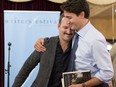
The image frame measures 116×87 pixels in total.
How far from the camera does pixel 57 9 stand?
3.95m

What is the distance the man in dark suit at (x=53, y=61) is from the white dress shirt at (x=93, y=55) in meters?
0.10

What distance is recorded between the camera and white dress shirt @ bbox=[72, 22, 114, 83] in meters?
1.44

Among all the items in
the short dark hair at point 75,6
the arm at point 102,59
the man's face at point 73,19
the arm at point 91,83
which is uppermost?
the short dark hair at point 75,6

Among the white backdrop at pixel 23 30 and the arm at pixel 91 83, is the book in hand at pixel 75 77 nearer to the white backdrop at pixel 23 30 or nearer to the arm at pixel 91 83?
the arm at pixel 91 83

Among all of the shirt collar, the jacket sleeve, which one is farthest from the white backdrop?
the shirt collar

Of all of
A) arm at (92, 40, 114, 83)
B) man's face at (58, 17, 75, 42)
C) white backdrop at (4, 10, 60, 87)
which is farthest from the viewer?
white backdrop at (4, 10, 60, 87)

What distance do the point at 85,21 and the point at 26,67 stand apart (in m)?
0.46

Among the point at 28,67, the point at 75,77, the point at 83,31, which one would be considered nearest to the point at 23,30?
the point at 28,67

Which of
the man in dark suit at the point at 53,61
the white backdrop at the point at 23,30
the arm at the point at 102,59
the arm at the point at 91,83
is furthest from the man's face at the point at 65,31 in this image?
the white backdrop at the point at 23,30

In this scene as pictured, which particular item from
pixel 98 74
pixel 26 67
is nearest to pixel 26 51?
pixel 26 67

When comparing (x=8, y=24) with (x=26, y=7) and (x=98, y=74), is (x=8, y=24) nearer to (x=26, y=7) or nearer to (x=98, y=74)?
(x=26, y=7)

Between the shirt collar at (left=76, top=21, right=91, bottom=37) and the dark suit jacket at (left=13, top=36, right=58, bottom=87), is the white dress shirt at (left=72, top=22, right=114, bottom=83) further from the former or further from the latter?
the dark suit jacket at (left=13, top=36, right=58, bottom=87)

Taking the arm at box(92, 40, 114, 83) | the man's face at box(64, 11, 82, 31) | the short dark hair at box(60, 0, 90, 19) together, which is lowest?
the arm at box(92, 40, 114, 83)

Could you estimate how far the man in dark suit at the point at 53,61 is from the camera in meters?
1.57
